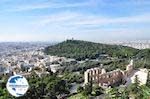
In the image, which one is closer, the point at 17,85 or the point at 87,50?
the point at 17,85

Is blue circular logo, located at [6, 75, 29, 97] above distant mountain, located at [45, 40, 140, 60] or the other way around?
above

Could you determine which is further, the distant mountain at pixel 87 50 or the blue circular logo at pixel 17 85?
the distant mountain at pixel 87 50

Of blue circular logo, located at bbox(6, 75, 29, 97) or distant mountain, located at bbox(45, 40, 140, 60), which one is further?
distant mountain, located at bbox(45, 40, 140, 60)

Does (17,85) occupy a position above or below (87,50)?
above

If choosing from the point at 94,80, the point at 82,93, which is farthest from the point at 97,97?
the point at 94,80
